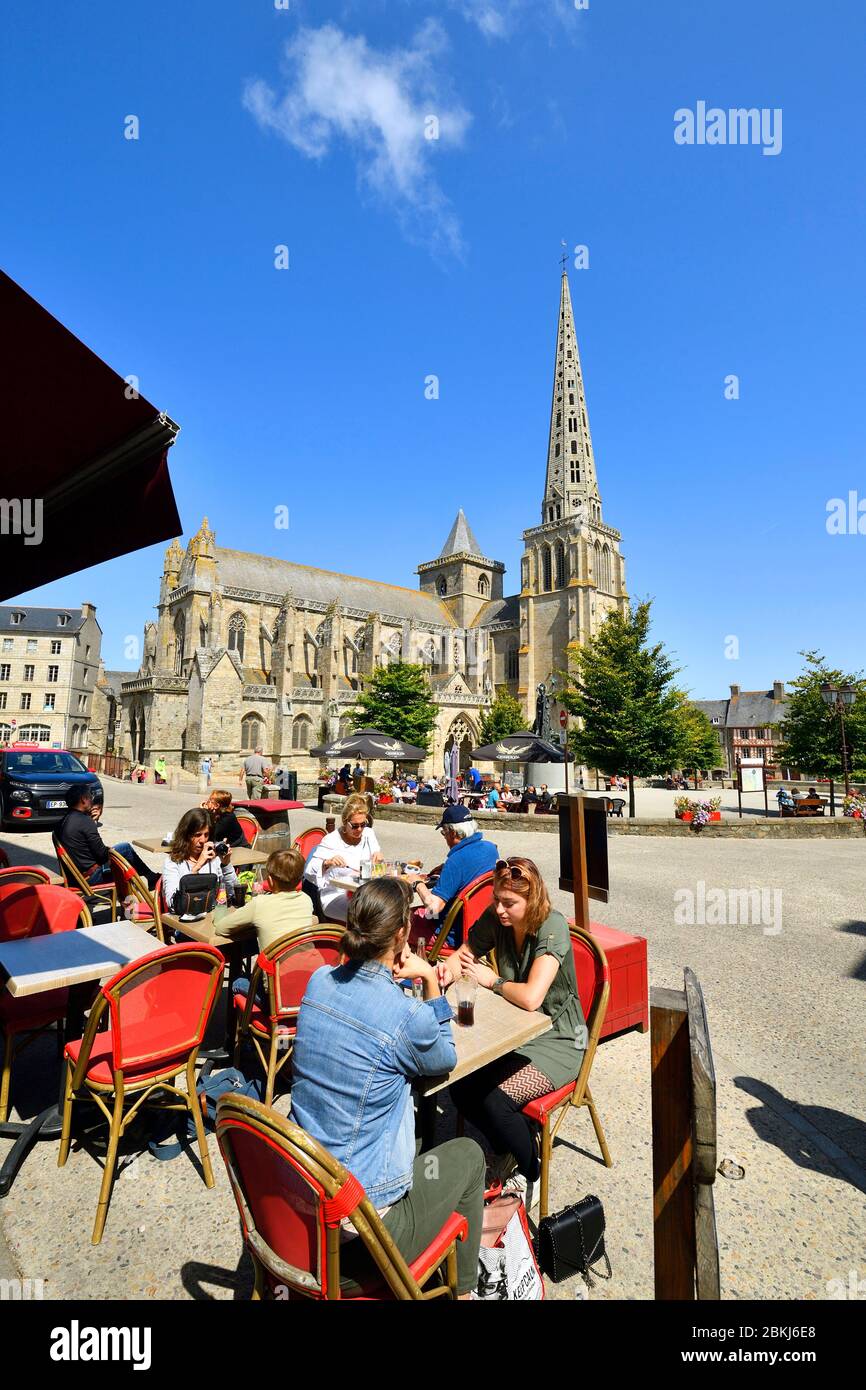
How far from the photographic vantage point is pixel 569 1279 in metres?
2.44

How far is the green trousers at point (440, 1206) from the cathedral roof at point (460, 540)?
6554 centimetres

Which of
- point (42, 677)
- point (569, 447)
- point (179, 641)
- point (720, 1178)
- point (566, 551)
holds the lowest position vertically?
point (720, 1178)

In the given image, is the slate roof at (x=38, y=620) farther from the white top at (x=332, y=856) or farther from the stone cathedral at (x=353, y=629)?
the white top at (x=332, y=856)

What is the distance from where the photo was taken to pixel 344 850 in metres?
5.40

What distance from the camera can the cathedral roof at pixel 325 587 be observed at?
46219 millimetres

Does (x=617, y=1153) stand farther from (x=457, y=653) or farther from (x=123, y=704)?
(x=457, y=653)

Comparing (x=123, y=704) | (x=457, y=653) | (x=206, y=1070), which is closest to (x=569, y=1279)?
(x=206, y=1070)

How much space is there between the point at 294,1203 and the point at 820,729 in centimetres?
2905

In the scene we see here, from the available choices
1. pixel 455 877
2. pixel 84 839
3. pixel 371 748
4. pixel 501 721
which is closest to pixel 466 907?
pixel 455 877

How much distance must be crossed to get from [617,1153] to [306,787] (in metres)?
25.2

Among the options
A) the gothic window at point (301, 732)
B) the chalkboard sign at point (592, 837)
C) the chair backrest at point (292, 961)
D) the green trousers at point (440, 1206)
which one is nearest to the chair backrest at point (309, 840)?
the chalkboard sign at point (592, 837)

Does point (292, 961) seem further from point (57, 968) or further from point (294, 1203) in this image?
point (294, 1203)

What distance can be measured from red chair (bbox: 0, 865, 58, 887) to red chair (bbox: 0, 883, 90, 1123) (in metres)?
0.54

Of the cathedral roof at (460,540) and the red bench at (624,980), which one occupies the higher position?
the cathedral roof at (460,540)
